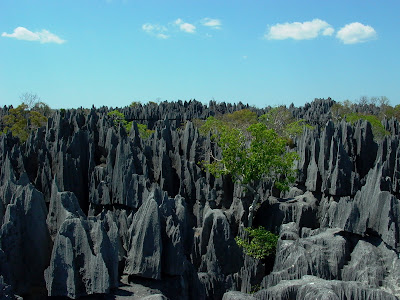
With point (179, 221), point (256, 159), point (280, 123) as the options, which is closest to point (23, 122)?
point (280, 123)

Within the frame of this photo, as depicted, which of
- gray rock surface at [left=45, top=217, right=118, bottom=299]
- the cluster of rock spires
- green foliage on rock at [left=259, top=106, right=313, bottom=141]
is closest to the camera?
gray rock surface at [left=45, top=217, right=118, bottom=299]

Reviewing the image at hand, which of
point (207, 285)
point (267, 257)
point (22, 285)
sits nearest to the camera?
point (22, 285)

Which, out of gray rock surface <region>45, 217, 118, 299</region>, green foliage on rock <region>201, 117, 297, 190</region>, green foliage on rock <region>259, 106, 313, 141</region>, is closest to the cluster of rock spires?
gray rock surface <region>45, 217, 118, 299</region>

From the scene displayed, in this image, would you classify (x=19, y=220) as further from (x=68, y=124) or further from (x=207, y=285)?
(x=68, y=124)

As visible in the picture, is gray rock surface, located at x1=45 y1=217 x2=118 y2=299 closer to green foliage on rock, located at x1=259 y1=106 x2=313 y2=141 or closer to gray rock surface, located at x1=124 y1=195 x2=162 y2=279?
gray rock surface, located at x1=124 y1=195 x2=162 y2=279

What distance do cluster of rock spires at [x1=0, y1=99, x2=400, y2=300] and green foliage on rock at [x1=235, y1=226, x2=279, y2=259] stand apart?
0.69 m

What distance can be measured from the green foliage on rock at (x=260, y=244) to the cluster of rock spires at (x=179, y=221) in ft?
2.26

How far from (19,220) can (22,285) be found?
1.53m

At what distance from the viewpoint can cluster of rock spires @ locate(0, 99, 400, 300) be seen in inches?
396

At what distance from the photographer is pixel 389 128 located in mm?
42094

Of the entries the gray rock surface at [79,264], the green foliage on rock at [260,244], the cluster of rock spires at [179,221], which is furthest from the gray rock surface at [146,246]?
the green foliage on rock at [260,244]

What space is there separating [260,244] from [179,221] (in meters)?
6.91

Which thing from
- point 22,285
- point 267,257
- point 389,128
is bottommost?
point 267,257

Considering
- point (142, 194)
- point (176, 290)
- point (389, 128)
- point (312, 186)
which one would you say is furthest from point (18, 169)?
point (389, 128)
